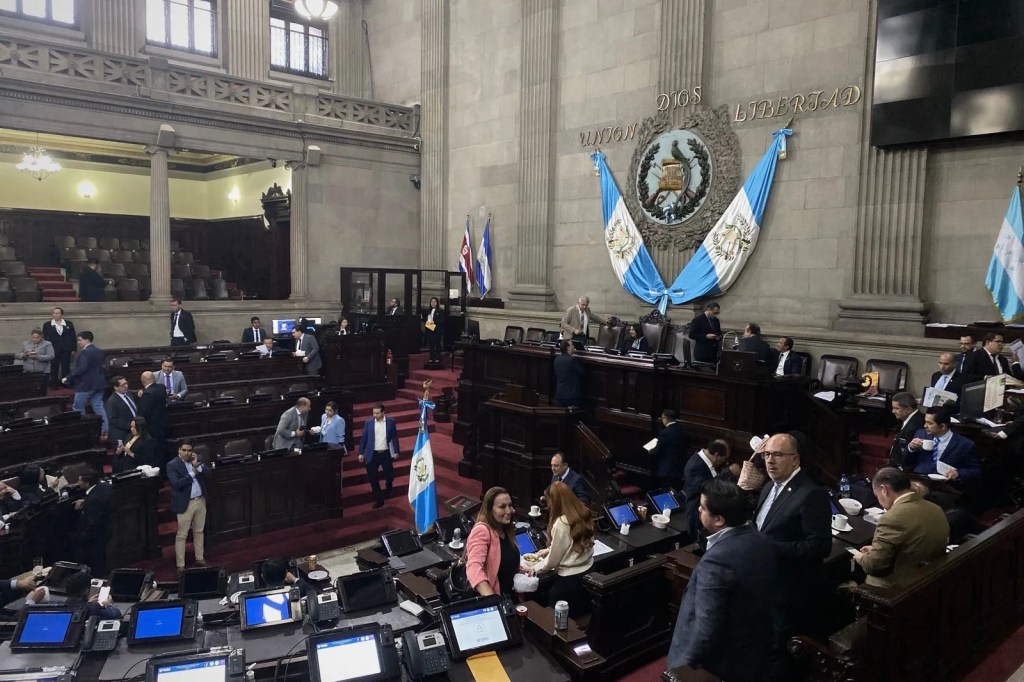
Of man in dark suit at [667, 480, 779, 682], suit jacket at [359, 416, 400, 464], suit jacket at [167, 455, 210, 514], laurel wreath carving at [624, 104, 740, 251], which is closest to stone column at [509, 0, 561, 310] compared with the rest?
laurel wreath carving at [624, 104, 740, 251]

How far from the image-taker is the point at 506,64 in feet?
54.7

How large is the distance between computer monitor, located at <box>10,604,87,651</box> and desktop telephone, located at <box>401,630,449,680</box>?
212cm

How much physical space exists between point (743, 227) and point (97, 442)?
10472 mm

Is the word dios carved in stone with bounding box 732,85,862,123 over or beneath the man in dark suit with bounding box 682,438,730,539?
over

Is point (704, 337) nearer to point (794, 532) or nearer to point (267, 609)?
point (794, 532)

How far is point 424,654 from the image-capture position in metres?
3.94

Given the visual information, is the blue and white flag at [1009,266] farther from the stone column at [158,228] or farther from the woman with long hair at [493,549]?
the stone column at [158,228]

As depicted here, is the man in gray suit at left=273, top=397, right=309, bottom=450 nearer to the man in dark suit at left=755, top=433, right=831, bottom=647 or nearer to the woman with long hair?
the woman with long hair

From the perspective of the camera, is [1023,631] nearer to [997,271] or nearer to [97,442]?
[997,271]

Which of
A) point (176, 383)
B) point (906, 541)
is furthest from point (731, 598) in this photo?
point (176, 383)

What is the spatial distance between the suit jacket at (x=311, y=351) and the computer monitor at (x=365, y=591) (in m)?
8.90

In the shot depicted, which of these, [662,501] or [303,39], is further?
[303,39]

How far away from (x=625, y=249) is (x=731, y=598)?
439 inches

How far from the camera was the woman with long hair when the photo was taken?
4.73m
